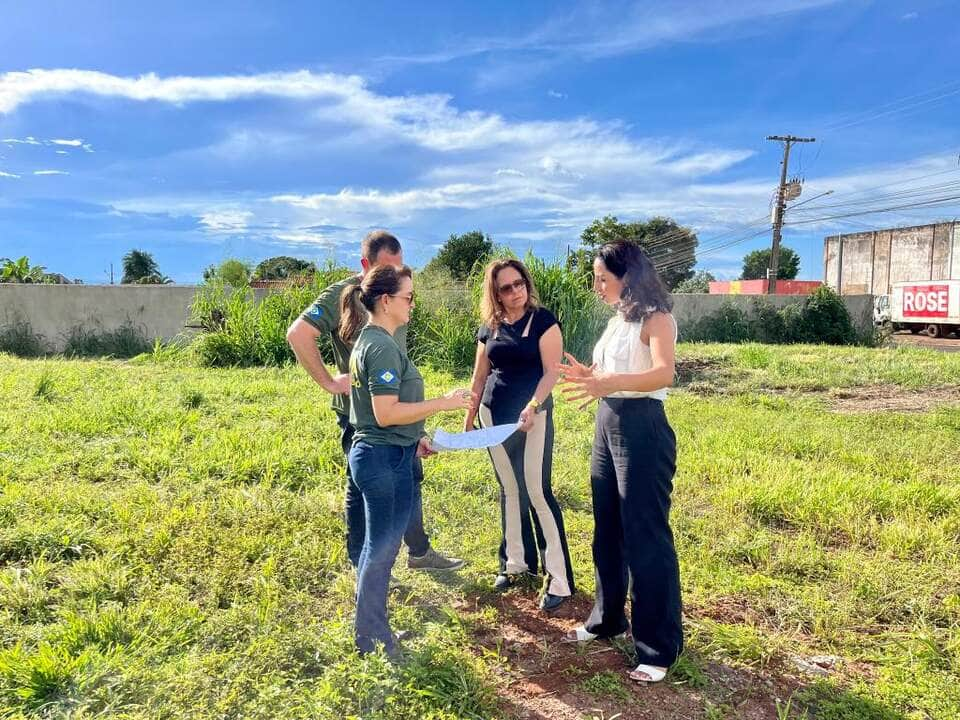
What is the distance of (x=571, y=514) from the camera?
4.23 metres

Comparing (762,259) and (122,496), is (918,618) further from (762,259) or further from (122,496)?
(762,259)

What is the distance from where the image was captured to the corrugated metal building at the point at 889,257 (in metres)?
33.9

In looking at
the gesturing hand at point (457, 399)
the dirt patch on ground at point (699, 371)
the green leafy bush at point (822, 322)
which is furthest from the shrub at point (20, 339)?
the green leafy bush at point (822, 322)

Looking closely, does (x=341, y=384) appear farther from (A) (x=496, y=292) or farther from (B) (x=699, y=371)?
(B) (x=699, y=371)

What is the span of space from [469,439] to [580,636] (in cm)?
102

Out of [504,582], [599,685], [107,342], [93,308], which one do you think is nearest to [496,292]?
[504,582]

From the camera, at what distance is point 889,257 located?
37.2 meters

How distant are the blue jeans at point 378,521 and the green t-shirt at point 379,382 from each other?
0.05 m

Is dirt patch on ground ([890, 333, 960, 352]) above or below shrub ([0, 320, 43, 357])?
above

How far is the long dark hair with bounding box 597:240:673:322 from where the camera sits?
2414mm

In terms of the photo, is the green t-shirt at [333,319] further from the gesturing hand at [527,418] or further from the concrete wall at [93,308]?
the concrete wall at [93,308]

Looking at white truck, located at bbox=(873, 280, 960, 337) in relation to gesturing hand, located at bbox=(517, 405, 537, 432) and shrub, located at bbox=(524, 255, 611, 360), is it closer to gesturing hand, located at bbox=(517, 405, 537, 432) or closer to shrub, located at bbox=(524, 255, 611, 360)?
shrub, located at bbox=(524, 255, 611, 360)

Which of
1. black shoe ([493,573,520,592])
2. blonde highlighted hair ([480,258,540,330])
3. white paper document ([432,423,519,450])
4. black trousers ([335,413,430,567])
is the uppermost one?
blonde highlighted hair ([480,258,540,330])

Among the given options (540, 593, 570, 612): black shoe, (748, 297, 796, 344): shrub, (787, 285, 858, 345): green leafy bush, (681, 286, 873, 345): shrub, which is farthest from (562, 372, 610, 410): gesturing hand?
(787, 285, 858, 345): green leafy bush
